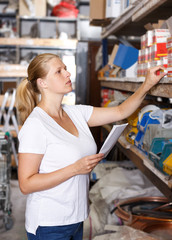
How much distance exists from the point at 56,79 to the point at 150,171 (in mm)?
666

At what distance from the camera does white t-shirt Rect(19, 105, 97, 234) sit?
162cm

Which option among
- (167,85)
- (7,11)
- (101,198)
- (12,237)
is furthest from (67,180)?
(7,11)

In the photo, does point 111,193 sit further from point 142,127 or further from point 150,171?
point 150,171

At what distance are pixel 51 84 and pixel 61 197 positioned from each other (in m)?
0.57

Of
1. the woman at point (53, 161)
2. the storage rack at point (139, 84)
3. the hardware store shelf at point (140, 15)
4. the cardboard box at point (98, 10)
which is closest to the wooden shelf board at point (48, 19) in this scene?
the hardware store shelf at point (140, 15)

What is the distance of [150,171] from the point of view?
1.76m

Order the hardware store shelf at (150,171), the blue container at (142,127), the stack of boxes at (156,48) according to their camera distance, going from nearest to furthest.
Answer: the hardware store shelf at (150,171) → the stack of boxes at (156,48) → the blue container at (142,127)

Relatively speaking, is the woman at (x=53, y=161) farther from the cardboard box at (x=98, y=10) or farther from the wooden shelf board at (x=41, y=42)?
the wooden shelf board at (x=41, y=42)

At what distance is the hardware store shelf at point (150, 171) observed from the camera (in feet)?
4.89

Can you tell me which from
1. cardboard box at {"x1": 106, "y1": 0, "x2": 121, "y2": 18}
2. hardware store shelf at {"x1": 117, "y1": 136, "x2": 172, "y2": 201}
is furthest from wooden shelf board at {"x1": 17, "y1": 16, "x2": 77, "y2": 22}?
hardware store shelf at {"x1": 117, "y1": 136, "x2": 172, "y2": 201}

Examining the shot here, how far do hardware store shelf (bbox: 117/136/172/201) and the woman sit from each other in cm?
28

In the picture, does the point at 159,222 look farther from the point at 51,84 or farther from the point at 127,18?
the point at 127,18

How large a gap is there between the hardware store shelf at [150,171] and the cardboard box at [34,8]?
5.06 metres

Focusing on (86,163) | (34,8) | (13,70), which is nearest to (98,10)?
(86,163)
